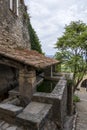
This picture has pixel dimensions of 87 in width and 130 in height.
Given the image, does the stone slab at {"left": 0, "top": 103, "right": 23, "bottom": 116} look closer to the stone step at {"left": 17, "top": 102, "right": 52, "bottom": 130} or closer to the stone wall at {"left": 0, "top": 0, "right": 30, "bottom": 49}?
the stone step at {"left": 17, "top": 102, "right": 52, "bottom": 130}

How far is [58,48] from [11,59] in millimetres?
12660

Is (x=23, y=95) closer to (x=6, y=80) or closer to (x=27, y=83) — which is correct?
(x=27, y=83)

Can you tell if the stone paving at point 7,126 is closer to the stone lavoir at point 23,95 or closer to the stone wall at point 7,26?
the stone lavoir at point 23,95

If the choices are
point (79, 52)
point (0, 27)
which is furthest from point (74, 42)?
point (0, 27)

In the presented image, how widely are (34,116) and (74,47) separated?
13.7m

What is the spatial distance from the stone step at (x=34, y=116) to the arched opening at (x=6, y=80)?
278 cm

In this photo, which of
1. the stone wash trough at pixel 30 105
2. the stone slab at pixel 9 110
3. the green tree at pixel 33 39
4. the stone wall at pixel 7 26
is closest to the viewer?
the stone wash trough at pixel 30 105

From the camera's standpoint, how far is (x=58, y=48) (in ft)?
60.8

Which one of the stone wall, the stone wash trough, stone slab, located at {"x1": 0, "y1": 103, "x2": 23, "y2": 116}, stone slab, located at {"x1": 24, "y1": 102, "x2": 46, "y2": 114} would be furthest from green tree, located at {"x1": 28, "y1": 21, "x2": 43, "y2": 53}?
stone slab, located at {"x1": 0, "y1": 103, "x2": 23, "y2": 116}

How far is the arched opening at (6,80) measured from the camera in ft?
25.8

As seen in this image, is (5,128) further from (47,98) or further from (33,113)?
(47,98)

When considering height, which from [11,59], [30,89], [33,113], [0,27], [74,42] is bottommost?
[33,113]

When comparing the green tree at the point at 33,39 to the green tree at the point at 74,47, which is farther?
the green tree at the point at 74,47

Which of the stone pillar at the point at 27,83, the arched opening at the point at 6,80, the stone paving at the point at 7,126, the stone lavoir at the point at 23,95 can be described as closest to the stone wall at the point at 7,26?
the stone lavoir at the point at 23,95
